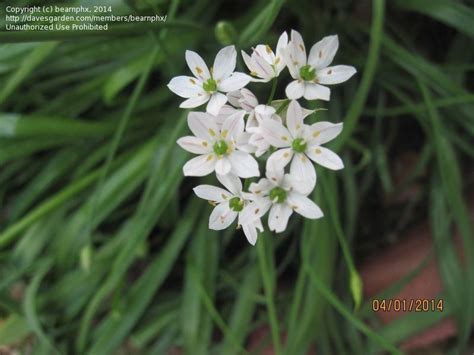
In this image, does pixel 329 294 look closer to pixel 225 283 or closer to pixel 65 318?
pixel 225 283

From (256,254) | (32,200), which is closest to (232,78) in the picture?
(256,254)

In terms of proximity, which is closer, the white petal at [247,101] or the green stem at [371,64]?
the white petal at [247,101]

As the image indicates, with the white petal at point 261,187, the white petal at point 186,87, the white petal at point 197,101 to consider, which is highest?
the white petal at point 186,87

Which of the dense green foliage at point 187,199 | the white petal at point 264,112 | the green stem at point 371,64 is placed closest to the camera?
the white petal at point 264,112
